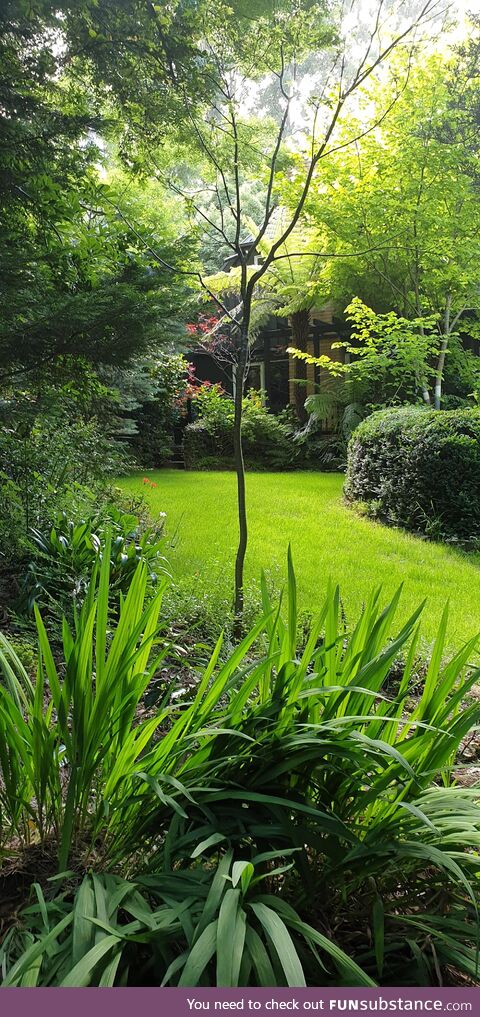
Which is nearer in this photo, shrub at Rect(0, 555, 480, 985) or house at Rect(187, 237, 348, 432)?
shrub at Rect(0, 555, 480, 985)

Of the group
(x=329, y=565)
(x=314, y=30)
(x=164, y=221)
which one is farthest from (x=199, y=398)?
(x=314, y=30)

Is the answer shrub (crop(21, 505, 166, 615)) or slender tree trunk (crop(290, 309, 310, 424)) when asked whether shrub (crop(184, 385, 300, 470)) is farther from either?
shrub (crop(21, 505, 166, 615))

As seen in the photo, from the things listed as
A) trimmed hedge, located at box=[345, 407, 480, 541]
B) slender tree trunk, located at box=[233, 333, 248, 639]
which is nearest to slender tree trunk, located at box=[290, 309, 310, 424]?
trimmed hedge, located at box=[345, 407, 480, 541]

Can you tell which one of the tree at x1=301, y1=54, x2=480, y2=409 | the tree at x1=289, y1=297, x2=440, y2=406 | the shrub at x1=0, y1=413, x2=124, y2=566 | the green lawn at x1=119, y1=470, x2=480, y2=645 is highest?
the tree at x1=301, y1=54, x2=480, y2=409

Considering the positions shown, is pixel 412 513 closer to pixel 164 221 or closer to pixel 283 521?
pixel 283 521

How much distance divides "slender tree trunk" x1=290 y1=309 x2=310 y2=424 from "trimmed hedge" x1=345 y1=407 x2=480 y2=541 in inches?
117

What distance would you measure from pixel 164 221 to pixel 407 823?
346 centimetres

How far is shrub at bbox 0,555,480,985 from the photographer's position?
0.58 meters

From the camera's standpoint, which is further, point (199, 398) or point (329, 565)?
point (199, 398)

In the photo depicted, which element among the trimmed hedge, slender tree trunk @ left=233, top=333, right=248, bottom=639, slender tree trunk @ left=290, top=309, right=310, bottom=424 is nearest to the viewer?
slender tree trunk @ left=233, top=333, right=248, bottom=639

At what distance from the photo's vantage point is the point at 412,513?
340 cm

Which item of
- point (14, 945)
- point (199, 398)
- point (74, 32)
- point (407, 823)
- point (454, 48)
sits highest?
point (454, 48)

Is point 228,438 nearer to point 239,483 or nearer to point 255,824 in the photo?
point 239,483

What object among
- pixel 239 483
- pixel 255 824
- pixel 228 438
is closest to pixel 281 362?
pixel 228 438
